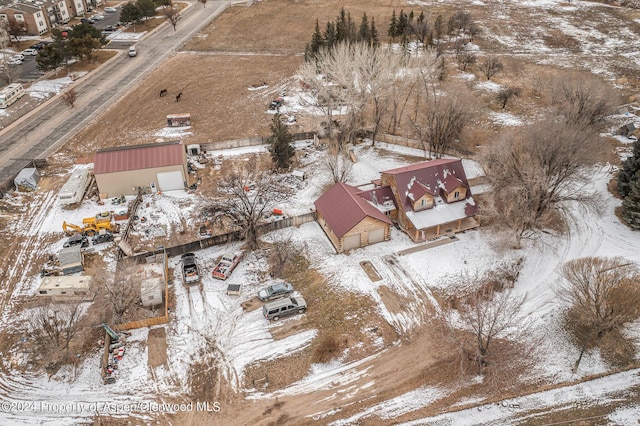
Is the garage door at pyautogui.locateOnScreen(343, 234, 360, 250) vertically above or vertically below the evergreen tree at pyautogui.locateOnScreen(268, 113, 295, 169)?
below

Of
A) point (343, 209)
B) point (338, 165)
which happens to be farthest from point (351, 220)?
point (338, 165)

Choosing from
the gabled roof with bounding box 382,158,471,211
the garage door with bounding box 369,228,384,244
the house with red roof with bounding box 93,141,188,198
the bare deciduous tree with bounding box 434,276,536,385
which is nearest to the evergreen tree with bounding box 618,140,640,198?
the gabled roof with bounding box 382,158,471,211

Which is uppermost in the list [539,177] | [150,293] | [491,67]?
[539,177]

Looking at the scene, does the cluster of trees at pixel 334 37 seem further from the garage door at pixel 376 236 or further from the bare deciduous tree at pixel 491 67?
the garage door at pixel 376 236

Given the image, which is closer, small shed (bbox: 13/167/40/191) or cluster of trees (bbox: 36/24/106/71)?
small shed (bbox: 13/167/40/191)

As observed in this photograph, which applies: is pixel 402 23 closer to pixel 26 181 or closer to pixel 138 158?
pixel 138 158

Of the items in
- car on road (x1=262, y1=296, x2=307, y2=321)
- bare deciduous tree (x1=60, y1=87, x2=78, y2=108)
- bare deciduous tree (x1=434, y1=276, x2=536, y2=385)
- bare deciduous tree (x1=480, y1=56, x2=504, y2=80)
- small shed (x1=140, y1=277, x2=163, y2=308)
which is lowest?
bare deciduous tree (x1=434, y1=276, x2=536, y2=385)

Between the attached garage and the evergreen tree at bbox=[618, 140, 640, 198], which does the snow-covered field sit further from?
the evergreen tree at bbox=[618, 140, 640, 198]
